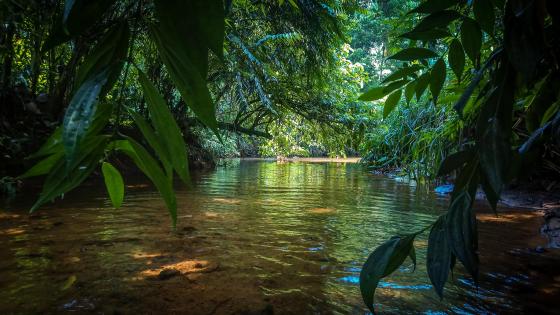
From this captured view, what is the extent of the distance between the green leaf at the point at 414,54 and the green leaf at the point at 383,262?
0.33 meters

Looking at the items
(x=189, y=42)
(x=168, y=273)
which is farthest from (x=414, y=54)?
(x=168, y=273)

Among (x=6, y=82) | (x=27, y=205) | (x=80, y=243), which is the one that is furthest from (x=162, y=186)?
(x=6, y=82)

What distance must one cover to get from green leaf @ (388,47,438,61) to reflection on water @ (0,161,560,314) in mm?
634

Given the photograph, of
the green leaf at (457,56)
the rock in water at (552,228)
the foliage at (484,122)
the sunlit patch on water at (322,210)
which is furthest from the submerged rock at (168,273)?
the rock in water at (552,228)

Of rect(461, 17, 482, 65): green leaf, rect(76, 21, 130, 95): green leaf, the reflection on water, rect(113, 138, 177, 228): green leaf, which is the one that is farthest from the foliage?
the reflection on water

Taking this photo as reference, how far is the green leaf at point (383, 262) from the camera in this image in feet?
1.48

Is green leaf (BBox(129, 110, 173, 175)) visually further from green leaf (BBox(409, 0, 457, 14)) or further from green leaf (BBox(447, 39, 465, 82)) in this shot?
green leaf (BBox(447, 39, 465, 82))

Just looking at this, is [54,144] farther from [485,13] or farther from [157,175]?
[485,13]

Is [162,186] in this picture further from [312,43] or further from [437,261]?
[312,43]

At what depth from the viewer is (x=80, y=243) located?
213 centimetres

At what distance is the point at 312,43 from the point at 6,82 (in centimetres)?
357

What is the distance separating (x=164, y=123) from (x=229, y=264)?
5.44 ft

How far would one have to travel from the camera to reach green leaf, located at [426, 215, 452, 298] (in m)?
0.45

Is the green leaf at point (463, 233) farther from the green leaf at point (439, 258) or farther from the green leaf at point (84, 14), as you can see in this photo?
the green leaf at point (84, 14)
